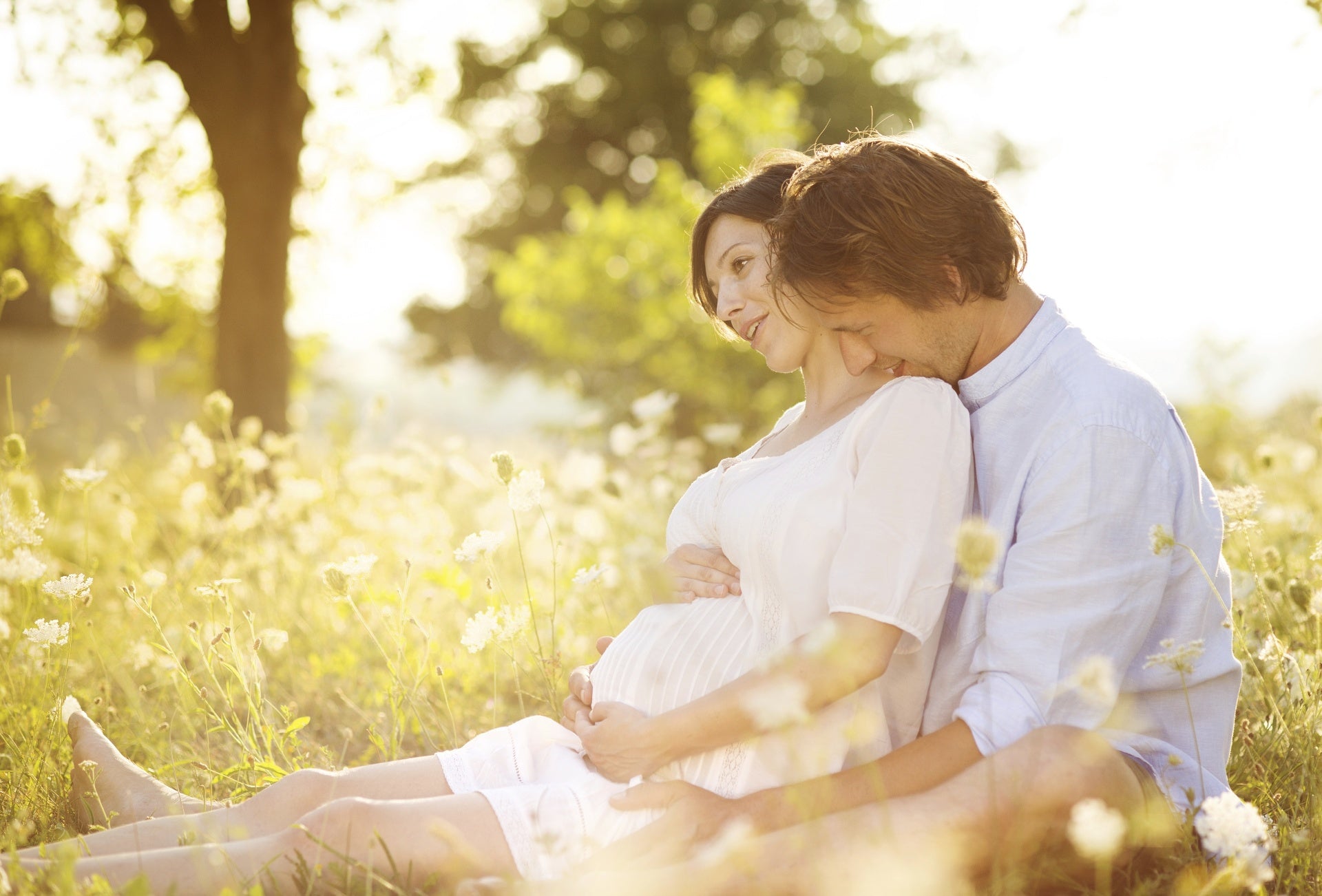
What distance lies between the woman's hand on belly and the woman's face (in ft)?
2.96

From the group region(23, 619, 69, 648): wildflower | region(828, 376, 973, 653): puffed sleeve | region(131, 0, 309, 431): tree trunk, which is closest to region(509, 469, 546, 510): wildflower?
region(828, 376, 973, 653): puffed sleeve

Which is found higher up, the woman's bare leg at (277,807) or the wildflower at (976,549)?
the wildflower at (976,549)

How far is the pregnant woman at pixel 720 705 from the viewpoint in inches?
71.2

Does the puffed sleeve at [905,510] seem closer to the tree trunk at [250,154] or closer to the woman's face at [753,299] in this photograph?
the woman's face at [753,299]

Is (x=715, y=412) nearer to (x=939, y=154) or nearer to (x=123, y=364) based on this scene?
(x=939, y=154)

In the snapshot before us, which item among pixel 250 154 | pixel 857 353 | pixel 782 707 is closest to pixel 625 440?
pixel 857 353

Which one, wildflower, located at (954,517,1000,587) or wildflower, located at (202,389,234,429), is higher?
wildflower, located at (202,389,234,429)

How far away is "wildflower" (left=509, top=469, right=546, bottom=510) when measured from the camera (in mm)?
2295

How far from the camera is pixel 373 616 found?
11.8 feet

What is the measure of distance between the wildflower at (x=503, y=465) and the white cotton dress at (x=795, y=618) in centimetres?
49

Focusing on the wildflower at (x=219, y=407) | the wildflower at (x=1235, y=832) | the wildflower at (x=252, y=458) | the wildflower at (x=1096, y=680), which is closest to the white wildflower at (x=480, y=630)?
the wildflower at (x=1096, y=680)

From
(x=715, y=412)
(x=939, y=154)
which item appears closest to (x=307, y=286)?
(x=715, y=412)

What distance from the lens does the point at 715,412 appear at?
9938 mm

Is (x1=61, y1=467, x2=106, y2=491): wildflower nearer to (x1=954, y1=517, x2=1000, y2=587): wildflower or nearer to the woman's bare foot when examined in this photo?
the woman's bare foot
